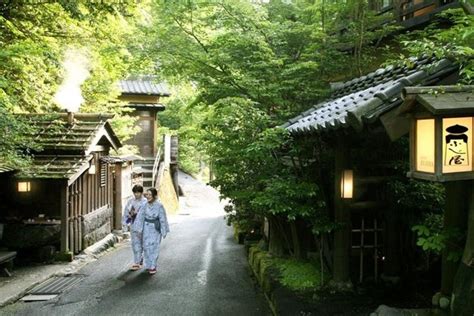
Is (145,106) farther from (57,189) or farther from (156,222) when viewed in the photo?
(156,222)

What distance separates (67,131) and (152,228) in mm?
5002

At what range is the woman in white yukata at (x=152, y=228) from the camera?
10.7 meters

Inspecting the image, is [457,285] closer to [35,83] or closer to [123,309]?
[123,309]

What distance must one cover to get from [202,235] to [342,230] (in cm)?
1142

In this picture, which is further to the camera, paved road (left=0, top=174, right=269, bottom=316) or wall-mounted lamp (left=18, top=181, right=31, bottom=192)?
wall-mounted lamp (left=18, top=181, right=31, bottom=192)

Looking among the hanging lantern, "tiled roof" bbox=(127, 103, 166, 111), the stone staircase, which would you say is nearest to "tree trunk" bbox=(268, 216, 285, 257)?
the hanging lantern

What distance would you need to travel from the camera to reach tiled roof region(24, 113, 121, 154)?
12.6 m

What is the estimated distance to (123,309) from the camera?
26.2ft

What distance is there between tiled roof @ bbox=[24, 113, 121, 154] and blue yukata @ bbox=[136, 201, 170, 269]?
3.27m

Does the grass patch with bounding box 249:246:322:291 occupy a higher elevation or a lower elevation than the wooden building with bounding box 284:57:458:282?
lower

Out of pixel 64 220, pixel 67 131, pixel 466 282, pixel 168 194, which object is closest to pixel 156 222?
pixel 64 220

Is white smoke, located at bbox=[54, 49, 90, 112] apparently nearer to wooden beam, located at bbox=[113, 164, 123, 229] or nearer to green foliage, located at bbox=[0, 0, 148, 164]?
green foliage, located at bbox=[0, 0, 148, 164]

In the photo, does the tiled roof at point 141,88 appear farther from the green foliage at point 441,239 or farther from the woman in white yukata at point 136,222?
the green foliage at point 441,239

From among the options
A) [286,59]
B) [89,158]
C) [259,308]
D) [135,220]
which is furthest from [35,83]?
[259,308]
